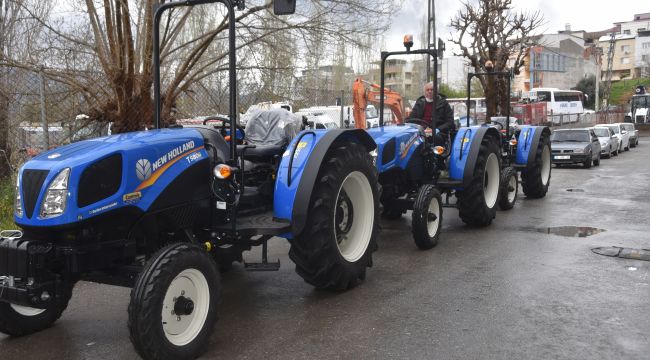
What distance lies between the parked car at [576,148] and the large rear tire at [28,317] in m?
18.7

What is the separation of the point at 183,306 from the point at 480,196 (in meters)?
5.67

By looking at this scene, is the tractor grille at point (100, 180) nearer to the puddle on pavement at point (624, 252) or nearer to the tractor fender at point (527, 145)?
the puddle on pavement at point (624, 252)

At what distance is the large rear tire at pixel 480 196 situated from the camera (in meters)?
8.78

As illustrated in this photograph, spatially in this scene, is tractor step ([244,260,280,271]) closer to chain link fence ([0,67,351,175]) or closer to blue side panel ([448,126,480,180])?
blue side panel ([448,126,480,180])

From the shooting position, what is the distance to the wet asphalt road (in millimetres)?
4488

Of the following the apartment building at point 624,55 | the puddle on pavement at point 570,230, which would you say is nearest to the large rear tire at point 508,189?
the puddle on pavement at point 570,230

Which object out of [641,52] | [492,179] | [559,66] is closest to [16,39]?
[492,179]

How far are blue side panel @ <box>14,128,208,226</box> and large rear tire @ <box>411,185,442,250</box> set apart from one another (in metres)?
3.39

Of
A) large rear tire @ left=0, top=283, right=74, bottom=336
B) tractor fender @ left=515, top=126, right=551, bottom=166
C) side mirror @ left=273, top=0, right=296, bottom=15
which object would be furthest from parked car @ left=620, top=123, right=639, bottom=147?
large rear tire @ left=0, top=283, right=74, bottom=336

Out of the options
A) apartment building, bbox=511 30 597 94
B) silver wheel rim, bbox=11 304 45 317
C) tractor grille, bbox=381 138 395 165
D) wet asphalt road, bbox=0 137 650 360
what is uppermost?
apartment building, bbox=511 30 597 94

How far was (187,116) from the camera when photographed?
10969 millimetres

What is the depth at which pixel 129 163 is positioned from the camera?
13.6ft

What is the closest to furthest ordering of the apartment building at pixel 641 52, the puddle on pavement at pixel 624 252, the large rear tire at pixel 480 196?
the puddle on pavement at pixel 624 252 → the large rear tire at pixel 480 196 → the apartment building at pixel 641 52

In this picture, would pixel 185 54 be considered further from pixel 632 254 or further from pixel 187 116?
pixel 632 254
